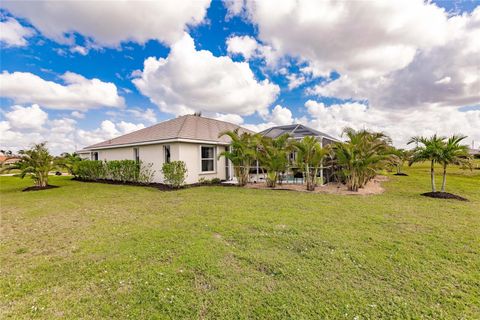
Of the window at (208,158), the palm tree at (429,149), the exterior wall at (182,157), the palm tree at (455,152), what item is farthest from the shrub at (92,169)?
the palm tree at (455,152)

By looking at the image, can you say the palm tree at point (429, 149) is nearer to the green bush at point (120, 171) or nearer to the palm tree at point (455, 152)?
the palm tree at point (455, 152)

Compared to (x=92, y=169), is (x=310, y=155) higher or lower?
higher

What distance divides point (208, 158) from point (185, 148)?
1.92m

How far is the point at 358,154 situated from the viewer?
10.2m

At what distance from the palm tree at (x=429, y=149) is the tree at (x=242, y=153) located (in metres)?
7.35

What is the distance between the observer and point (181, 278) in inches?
122

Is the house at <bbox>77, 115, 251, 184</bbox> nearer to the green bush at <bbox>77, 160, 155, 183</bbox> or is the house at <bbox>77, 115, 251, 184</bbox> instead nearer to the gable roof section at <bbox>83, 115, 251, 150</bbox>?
the gable roof section at <bbox>83, 115, 251, 150</bbox>

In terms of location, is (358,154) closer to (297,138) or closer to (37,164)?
(297,138)

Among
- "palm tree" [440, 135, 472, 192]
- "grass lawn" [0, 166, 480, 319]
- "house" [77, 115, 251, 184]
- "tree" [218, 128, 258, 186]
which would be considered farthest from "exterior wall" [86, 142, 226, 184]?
"palm tree" [440, 135, 472, 192]

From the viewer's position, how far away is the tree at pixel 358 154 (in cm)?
1009

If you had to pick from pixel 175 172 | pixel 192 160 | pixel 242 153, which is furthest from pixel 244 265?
pixel 192 160

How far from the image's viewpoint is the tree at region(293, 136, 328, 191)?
10500mm

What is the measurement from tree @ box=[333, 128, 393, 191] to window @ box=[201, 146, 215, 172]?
7496 millimetres

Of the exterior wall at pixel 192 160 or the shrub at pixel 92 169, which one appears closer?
the exterior wall at pixel 192 160
